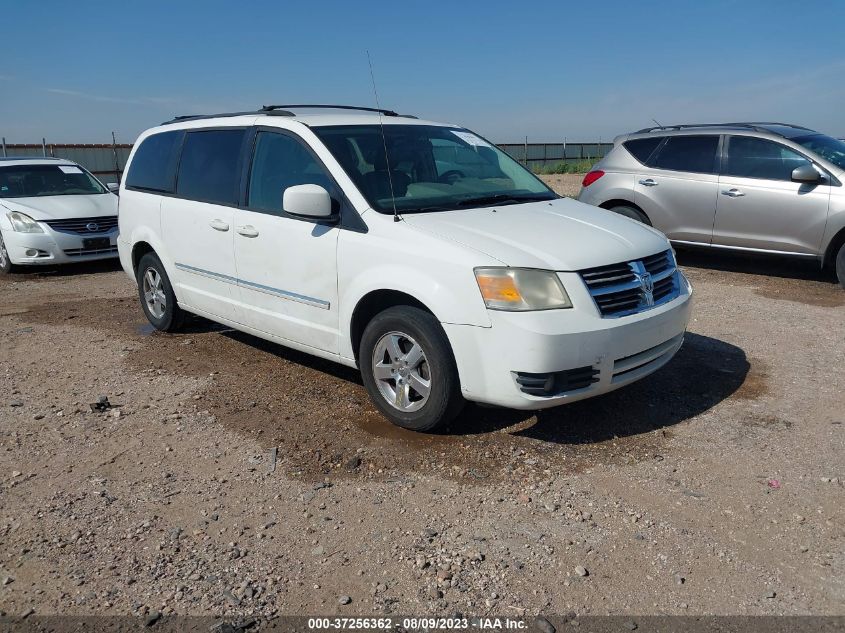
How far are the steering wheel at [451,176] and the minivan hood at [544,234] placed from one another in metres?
0.44

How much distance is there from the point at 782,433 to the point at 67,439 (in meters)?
4.28

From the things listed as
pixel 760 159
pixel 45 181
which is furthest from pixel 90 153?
pixel 760 159

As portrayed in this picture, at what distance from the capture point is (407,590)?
9.96ft

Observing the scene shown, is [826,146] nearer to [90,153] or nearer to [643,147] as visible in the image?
[643,147]

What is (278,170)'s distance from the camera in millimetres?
5258

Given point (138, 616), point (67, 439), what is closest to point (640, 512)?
point (138, 616)

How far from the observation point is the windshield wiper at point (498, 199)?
493 centimetres


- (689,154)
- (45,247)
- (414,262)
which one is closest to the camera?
(414,262)

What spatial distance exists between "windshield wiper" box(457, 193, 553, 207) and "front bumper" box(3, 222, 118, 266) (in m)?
7.46

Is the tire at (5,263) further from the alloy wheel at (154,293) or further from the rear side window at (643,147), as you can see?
the rear side window at (643,147)

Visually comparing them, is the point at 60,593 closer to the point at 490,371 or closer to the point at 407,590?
the point at 407,590

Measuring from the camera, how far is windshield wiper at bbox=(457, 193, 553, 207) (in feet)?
16.2

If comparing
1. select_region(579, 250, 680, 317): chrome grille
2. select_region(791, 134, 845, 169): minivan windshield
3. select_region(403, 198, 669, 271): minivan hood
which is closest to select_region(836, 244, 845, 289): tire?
select_region(791, 134, 845, 169): minivan windshield

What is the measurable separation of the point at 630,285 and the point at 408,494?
172 cm
